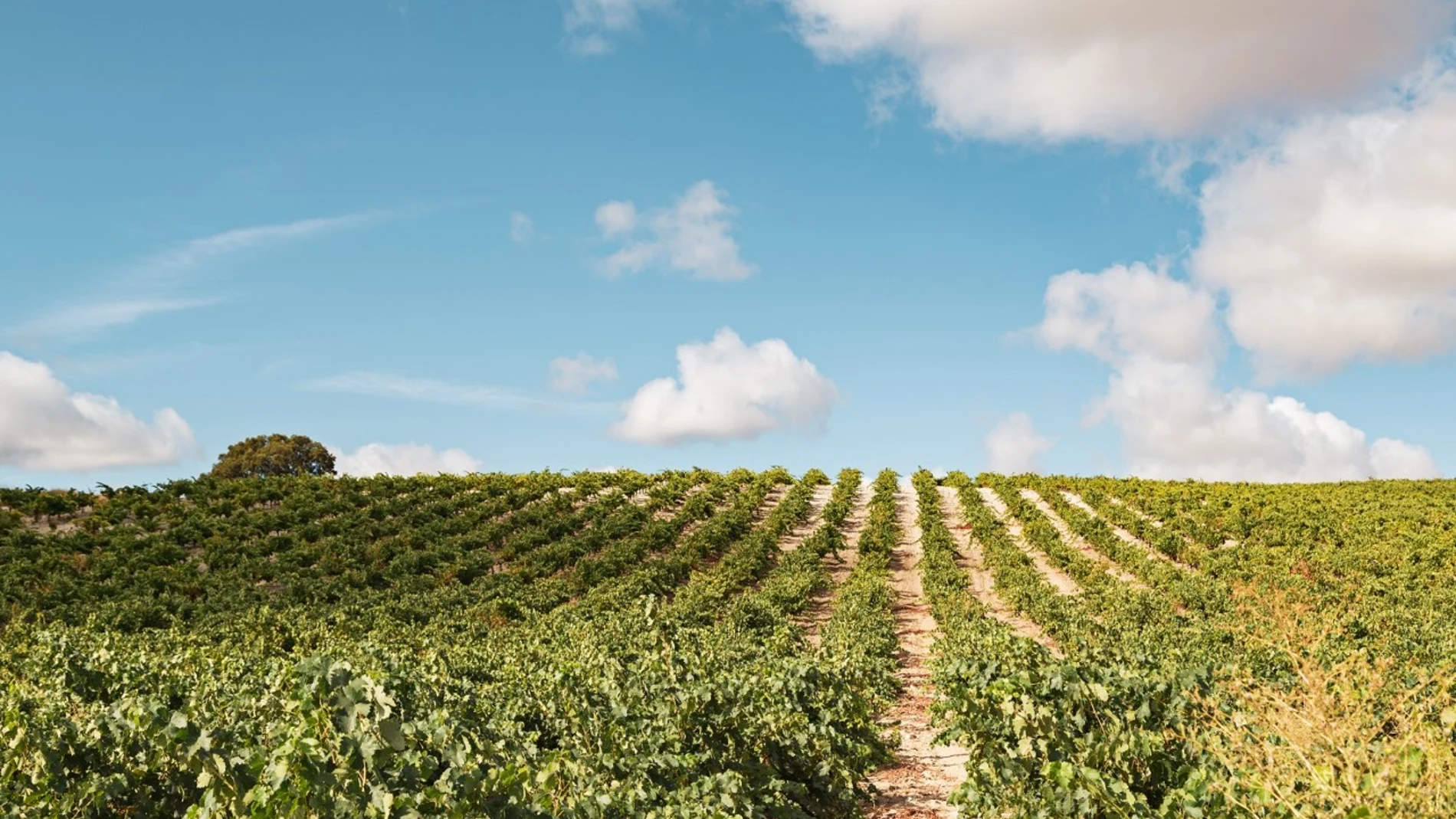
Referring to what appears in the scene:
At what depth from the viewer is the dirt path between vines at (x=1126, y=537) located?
27047 mm

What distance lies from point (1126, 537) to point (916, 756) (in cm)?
2470

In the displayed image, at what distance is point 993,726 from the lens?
7.53 meters

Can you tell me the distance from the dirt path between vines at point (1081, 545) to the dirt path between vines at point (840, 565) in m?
6.70

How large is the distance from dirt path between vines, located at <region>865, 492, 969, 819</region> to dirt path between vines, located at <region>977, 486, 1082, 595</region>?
4.85m

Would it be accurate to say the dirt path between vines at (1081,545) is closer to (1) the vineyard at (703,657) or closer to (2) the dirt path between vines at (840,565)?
(1) the vineyard at (703,657)

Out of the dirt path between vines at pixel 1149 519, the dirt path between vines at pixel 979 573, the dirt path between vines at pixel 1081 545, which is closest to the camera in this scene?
the dirt path between vines at pixel 979 573

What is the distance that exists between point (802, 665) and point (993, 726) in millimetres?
1741

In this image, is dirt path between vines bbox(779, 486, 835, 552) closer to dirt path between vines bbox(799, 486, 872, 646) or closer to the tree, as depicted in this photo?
dirt path between vines bbox(799, 486, 872, 646)

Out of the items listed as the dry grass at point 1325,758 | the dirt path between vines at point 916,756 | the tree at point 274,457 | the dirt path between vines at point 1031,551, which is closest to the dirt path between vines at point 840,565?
the dirt path between vines at point 916,756

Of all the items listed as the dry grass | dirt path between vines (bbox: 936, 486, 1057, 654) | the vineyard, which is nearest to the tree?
the vineyard

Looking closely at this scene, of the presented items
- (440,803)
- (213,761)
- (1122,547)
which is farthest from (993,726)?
(1122,547)

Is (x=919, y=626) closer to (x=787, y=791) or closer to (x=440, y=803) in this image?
(x=787, y=791)

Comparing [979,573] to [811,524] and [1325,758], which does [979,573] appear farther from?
[1325,758]

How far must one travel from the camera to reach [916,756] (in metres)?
10.7
